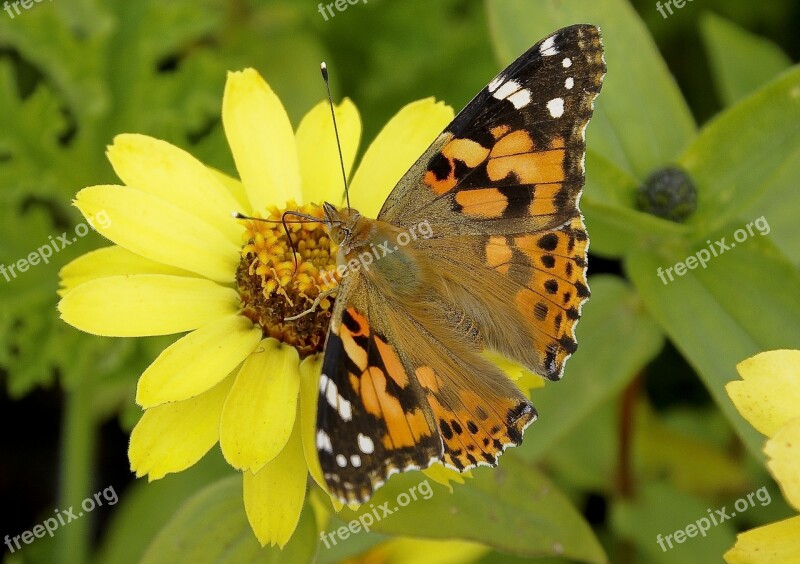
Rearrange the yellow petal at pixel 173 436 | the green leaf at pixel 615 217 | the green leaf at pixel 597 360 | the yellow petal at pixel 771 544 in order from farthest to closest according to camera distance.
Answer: the green leaf at pixel 597 360 → the green leaf at pixel 615 217 → the yellow petal at pixel 173 436 → the yellow petal at pixel 771 544

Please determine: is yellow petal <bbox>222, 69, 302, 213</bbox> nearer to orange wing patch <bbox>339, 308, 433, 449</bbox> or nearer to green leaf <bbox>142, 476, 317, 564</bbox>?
orange wing patch <bbox>339, 308, 433, 449</bbox>

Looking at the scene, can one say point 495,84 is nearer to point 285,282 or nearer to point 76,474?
point 285,282

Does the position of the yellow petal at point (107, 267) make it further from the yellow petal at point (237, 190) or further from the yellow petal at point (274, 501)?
the yellow petal at point (274, 501)

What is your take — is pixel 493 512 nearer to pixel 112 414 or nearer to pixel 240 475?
pixel 240 475

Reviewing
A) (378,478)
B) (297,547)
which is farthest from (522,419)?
(297,547)

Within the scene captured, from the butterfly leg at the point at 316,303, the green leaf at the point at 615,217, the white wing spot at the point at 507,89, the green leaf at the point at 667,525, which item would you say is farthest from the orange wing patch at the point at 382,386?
the green leaf at the point at 667,525
